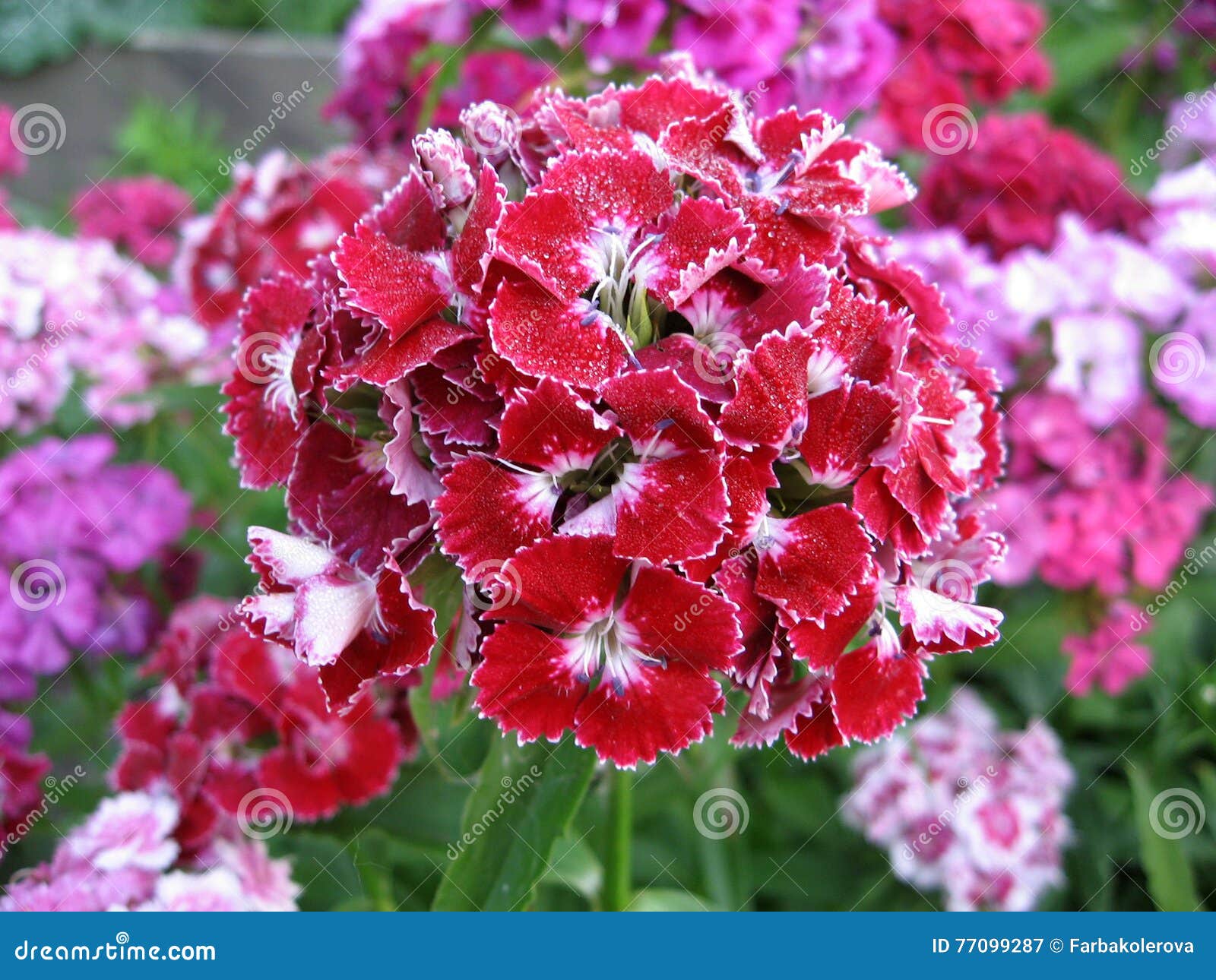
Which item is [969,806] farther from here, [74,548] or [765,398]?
[74,548]

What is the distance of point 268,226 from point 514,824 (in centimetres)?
124

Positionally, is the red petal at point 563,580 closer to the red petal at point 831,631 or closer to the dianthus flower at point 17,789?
the red petal at point 831,631

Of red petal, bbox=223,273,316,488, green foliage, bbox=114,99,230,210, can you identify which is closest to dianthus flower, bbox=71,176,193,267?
green foliage, bbox=114,99,230,210

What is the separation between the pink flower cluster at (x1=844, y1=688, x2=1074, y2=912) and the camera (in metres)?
1.88

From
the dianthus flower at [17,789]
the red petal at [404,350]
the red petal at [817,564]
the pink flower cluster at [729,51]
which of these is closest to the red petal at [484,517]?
the red petal at [404,350]

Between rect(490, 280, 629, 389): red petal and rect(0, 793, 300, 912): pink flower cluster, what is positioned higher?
rect(490, 280, 629, 389): red petal

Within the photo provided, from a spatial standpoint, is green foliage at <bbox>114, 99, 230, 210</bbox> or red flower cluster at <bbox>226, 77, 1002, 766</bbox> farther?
green foliage at <bbox>114, 99, 230, 210</bbox>

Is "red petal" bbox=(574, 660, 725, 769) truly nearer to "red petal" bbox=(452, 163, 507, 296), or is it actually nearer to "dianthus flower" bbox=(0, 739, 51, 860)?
"red petal" bbox=(452, 163, 507, 296)

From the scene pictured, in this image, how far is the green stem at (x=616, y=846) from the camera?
138 cm

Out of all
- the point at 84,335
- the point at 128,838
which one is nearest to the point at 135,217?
the point at 84,335

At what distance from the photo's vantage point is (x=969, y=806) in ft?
6.26

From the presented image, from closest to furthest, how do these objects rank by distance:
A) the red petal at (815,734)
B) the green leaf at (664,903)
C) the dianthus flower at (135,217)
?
the red petal at (815,734), the green leaf at (664,903), the dianthus flower at (135,217)

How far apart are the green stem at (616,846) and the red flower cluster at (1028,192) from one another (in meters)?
1.29

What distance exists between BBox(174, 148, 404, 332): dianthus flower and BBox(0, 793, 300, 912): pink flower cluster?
0.93 meters
